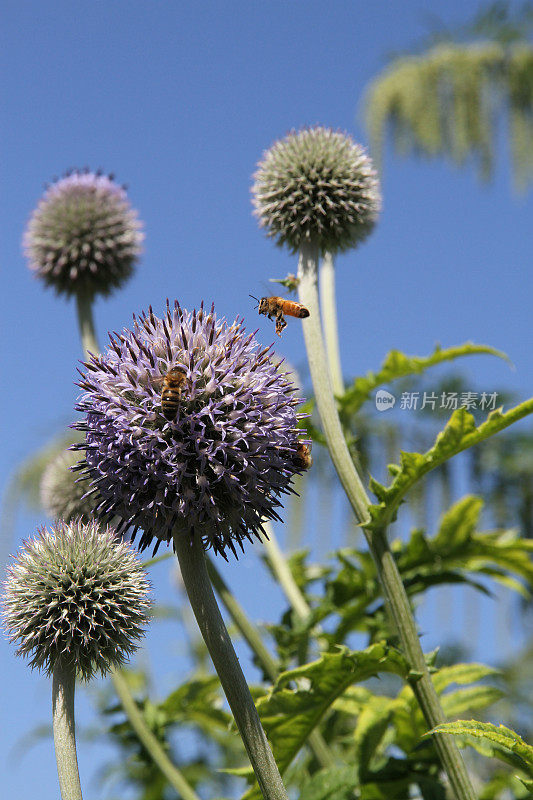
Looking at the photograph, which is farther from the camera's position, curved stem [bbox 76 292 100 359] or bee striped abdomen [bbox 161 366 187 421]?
curved stem [bbox 76 292 100 359]

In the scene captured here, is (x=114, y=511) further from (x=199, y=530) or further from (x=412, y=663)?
(x=412, y=663)

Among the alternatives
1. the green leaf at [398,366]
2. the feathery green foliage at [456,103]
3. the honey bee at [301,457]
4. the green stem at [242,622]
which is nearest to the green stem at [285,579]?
the green stem at [242,622]

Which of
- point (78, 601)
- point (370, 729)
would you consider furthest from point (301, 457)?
point (370, 729)

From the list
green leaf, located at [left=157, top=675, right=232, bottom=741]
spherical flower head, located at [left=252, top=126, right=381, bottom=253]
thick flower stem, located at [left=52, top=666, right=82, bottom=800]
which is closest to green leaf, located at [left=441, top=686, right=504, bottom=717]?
green leaf, located at [left=157, top=675, right=232, bottom=741]

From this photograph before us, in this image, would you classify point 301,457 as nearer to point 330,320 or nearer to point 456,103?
point 330,320

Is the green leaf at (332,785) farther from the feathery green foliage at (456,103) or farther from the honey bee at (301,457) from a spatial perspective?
the feathery green foliage at (456,103)

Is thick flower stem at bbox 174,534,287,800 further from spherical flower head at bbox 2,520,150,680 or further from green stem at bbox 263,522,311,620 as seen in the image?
green stem at bbox 263,522,311,620
